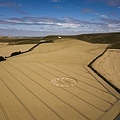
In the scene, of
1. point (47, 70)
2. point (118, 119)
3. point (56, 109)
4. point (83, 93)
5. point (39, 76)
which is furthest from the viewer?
point (47, 70)

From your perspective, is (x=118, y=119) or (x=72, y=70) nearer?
(x=118, y=119)

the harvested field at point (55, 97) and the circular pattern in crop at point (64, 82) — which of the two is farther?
the circular pattern in crop at point (64, 82)

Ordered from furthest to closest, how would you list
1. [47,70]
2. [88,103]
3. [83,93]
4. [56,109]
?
[47,70]
[83,93]
[88,103]
[56,109]

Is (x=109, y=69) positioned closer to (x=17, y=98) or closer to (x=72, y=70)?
(x=72, y=70)

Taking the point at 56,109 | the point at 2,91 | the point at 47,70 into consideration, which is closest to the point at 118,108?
the point at 56,109

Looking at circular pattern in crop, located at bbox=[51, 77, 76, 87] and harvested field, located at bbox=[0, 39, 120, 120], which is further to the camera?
circular pattern in crop, located at bbox=[51, 77, 76, 87]

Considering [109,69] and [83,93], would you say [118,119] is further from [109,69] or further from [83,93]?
[109,69]

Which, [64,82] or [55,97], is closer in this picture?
[55,97]

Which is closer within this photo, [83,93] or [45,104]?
[45,104]

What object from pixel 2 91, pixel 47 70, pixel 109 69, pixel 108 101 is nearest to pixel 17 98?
pixel 2 91
